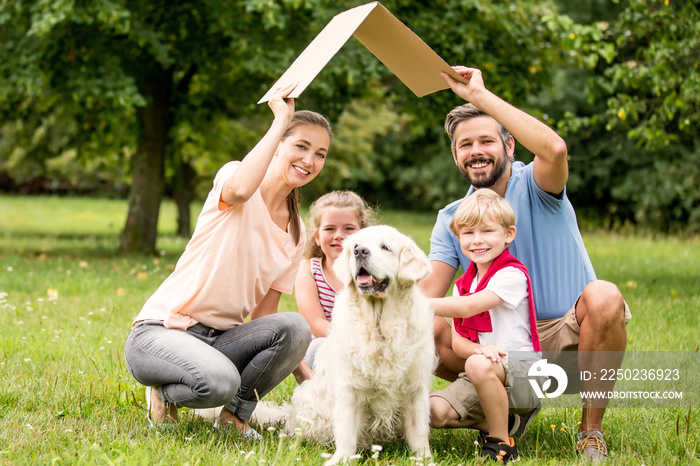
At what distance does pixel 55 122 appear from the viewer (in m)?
13.5

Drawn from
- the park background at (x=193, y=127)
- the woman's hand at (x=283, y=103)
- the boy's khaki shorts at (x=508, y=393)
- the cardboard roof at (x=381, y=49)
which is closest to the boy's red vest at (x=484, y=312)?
the boy's khaki shorts at (x=508, y=393)

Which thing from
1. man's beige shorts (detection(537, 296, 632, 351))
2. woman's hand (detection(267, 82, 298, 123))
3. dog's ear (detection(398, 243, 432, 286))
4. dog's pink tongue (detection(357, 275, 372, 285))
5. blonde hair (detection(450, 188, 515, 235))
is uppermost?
woman's hand (detection(267, 82, 298, 123))

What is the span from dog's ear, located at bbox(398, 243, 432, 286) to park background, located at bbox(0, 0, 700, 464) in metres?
0.85

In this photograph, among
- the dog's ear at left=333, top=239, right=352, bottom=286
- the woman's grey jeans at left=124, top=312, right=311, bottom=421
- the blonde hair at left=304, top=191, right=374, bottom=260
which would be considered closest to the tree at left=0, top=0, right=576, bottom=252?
the blonde hair at left=304, top=191, right=374, bottom=260

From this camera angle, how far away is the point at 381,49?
3.42m

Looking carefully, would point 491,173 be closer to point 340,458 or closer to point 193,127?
point 340,458

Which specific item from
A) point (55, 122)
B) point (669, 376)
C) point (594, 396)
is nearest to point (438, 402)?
point (594, 396)

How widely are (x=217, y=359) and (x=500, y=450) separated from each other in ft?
4.74

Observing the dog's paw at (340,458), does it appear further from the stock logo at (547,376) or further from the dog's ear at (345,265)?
the stock logo at (547,376)

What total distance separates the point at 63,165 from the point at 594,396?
21516 millimetres

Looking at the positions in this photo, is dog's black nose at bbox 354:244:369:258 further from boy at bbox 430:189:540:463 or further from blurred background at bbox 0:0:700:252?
blurred background at bbox 0:0:700:252

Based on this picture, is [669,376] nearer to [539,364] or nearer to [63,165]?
[539,364]

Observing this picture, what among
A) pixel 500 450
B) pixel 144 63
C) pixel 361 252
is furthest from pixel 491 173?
pixel 144 63

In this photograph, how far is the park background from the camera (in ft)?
10.6
